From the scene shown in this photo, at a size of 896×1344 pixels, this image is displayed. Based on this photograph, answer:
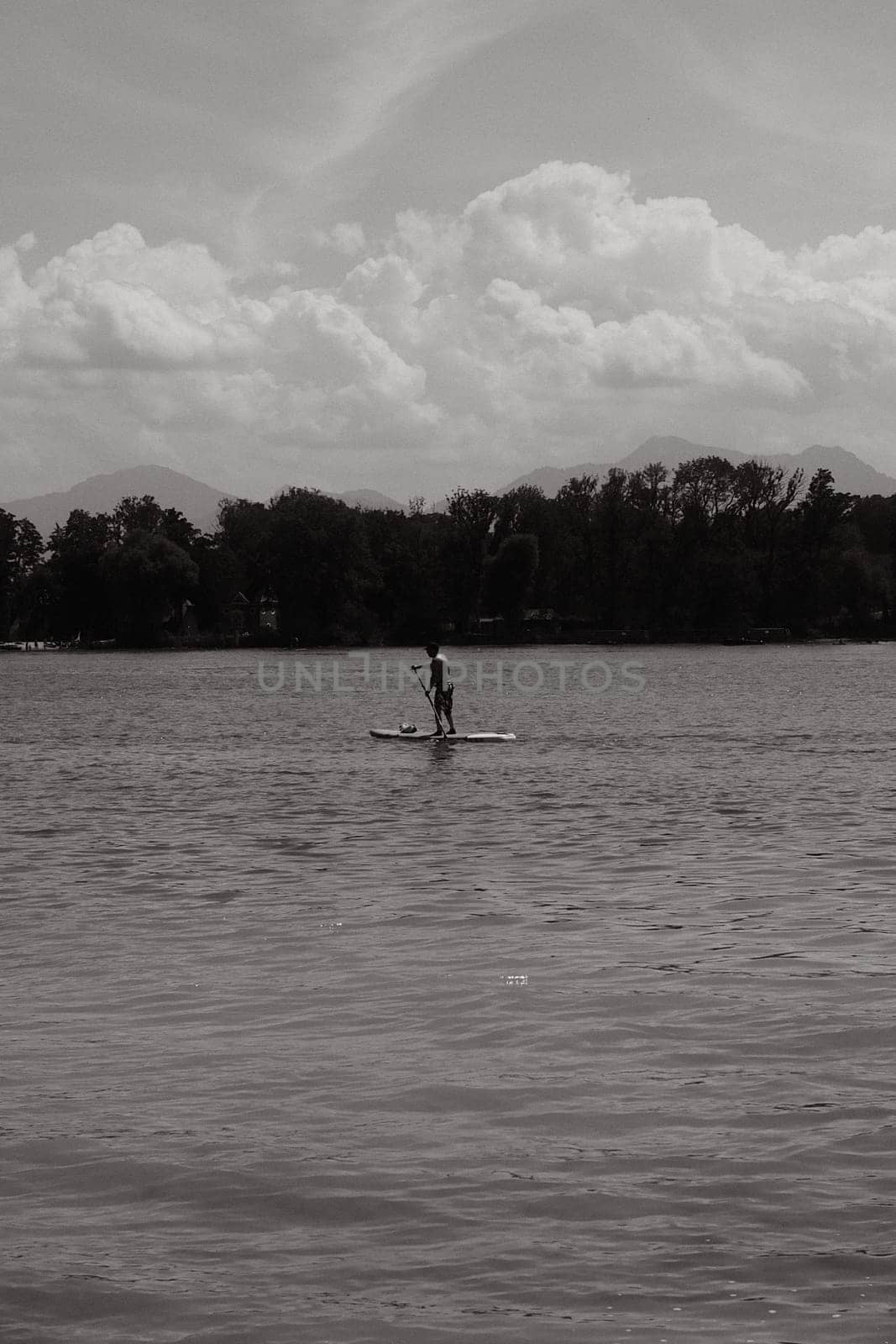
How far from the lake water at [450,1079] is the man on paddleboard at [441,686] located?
13235 millimetres

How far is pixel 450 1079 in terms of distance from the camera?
410 inches

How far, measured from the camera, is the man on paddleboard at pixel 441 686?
130 feet

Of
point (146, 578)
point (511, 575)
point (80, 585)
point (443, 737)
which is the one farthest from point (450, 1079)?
point (80, 585)

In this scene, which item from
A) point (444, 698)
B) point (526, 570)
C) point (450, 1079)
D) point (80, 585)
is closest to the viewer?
point (450, 1079)

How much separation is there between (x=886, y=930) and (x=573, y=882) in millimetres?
4558

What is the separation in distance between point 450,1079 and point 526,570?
156644 mm

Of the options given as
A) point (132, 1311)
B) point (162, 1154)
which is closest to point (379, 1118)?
point (162, 1154)

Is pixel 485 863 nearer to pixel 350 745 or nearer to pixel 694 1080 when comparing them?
pixel 694 1080

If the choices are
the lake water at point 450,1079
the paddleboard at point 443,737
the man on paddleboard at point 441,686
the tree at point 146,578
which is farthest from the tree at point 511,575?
the lake water at point 450,1079

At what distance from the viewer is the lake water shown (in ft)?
23.3

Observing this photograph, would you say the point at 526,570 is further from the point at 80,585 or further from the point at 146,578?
the point at 80,585

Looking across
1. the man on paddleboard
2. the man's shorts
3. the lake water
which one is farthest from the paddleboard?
the lake water

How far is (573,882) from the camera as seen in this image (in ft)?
61.7

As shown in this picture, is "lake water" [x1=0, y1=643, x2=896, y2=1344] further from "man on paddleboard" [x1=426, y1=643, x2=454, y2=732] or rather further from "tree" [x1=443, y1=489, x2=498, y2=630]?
"tree" [x1=443, y1=489, x2=498, y2=630]
